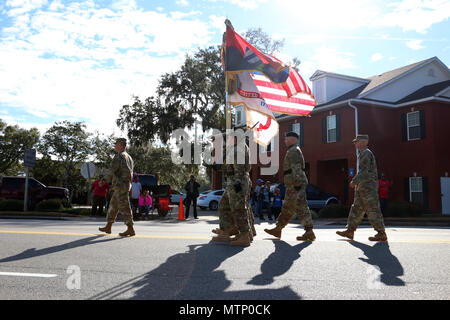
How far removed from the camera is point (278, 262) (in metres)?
5.37

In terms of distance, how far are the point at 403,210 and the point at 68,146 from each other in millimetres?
36154

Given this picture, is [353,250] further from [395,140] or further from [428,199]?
[395,140]

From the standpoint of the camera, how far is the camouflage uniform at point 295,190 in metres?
7.45

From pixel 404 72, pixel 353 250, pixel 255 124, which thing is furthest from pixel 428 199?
pixel 353 250

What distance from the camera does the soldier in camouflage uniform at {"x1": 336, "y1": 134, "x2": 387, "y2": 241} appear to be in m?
7.61

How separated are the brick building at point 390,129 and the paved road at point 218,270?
16222mm

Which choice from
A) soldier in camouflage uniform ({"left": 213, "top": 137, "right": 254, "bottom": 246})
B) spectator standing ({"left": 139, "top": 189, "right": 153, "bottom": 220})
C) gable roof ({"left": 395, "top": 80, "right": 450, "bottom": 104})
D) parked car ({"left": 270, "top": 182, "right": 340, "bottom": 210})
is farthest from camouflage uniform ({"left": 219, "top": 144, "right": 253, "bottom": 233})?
gable roof ({"left": 395, "top": 80, "right": 450, "bottom": 104})

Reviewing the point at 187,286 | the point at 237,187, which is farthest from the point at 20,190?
the point at 187,286

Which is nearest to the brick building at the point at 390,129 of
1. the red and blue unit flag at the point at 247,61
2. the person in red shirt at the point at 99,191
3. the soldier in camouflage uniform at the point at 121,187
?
the red and blue unit flag at the point at 247,61

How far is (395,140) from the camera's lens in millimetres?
23797

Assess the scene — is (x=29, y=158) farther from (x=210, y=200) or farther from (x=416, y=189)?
(x=416, y=189)
